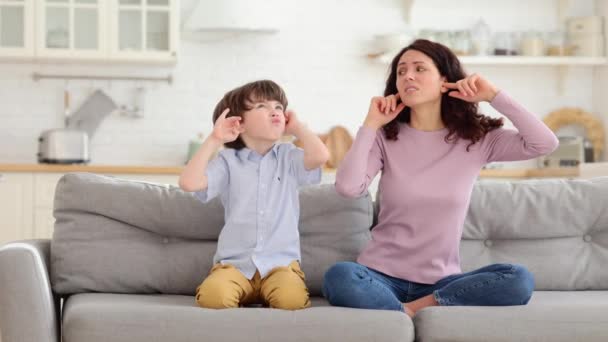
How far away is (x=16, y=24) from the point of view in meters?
5.34

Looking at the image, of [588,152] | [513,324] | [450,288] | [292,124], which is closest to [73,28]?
[292,124]

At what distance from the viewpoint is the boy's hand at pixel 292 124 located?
106 inches

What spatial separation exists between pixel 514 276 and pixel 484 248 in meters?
0.46

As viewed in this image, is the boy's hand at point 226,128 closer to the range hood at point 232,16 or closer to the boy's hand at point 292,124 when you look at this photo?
the boy's hand at point 292,124

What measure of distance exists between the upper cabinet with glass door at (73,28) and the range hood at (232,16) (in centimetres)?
50

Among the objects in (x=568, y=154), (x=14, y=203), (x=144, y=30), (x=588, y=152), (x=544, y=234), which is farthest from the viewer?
(x=588, y=152)

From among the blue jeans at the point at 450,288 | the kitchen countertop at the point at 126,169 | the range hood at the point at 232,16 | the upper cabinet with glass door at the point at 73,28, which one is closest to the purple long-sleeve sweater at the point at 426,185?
the blue jeans at the point at 450,288

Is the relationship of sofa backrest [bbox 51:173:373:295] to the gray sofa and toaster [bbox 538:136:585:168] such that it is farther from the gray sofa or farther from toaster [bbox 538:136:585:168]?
toaster [bbox 538:136:585:168]

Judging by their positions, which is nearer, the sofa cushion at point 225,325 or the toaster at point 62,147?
the sofa cushion at point 225,325

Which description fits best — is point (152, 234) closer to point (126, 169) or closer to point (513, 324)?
point (513, 324)

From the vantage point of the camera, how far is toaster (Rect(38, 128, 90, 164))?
5.20 m

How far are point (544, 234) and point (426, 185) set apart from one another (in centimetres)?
46

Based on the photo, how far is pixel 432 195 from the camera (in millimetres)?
2633

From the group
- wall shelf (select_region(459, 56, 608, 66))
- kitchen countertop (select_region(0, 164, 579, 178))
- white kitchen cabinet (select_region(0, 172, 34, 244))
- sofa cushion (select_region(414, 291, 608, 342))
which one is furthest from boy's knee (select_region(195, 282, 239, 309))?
wall shelf (select_region(459, 56, 608, 66))
